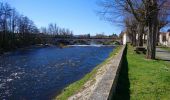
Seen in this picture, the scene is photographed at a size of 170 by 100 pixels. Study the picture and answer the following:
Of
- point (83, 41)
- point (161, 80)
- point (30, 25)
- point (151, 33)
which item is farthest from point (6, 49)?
point (83, 41)

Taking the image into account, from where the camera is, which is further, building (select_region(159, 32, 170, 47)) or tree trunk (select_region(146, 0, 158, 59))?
building (select_region(159, 32, 170, 47))

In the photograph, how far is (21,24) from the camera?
364 feet

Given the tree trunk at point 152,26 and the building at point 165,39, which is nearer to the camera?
the tree trunk at point 152,26

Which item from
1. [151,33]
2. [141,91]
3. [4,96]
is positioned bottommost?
[4,96]

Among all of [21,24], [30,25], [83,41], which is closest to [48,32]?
[83,41]

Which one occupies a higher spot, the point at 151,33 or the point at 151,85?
the point at 151,33

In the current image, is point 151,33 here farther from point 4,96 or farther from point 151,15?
point 4,96

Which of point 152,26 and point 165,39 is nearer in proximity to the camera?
point 152,26

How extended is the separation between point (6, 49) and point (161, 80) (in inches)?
2715

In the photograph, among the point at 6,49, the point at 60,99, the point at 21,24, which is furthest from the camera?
the point at 21,24

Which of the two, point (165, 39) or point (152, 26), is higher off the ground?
point (152, 26)

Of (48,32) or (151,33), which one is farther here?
(48,32)

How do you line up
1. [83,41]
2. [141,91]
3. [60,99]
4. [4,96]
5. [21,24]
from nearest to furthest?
[141,91] < [60,99] < [4,96] < [21,24] < [83,41]

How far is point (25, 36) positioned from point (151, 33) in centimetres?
8564
